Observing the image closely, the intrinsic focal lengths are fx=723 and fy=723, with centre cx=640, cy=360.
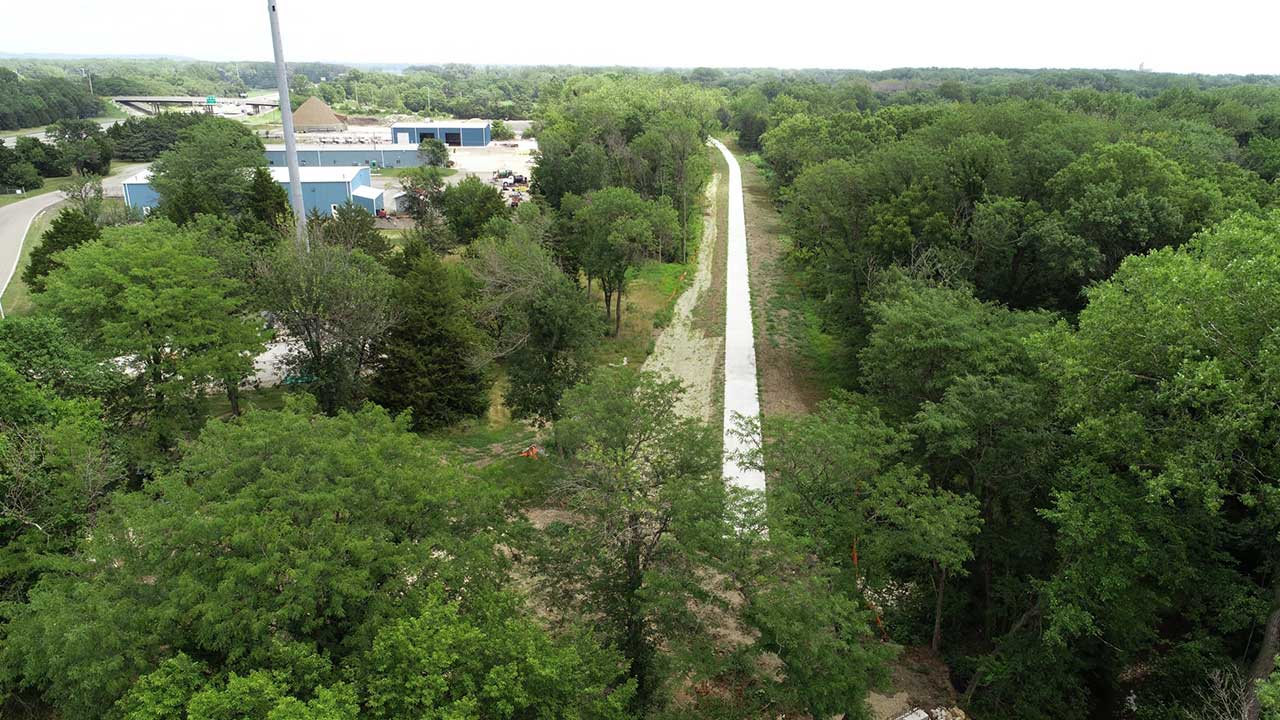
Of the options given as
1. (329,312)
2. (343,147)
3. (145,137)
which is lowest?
(329,312)

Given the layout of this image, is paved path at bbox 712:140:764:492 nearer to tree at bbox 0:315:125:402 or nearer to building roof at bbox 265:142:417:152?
tree at bbox 0:315:125:402

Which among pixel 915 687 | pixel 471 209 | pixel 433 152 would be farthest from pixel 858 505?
pixel 433 152

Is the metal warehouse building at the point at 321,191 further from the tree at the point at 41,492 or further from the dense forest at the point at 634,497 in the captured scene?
the tree at the point at 41,492

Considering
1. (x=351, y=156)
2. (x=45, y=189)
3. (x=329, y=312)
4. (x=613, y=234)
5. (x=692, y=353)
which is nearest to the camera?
(x=329, y=312)

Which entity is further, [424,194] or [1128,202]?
[424,194]

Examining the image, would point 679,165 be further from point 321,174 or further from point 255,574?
point 255,574

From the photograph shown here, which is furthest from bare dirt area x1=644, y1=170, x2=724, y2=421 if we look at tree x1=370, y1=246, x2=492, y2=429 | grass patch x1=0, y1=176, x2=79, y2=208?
grass patch x1=0, y1=176, x2=79, y2=208

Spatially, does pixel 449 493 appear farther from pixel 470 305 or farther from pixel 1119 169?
pixel 1119 169
